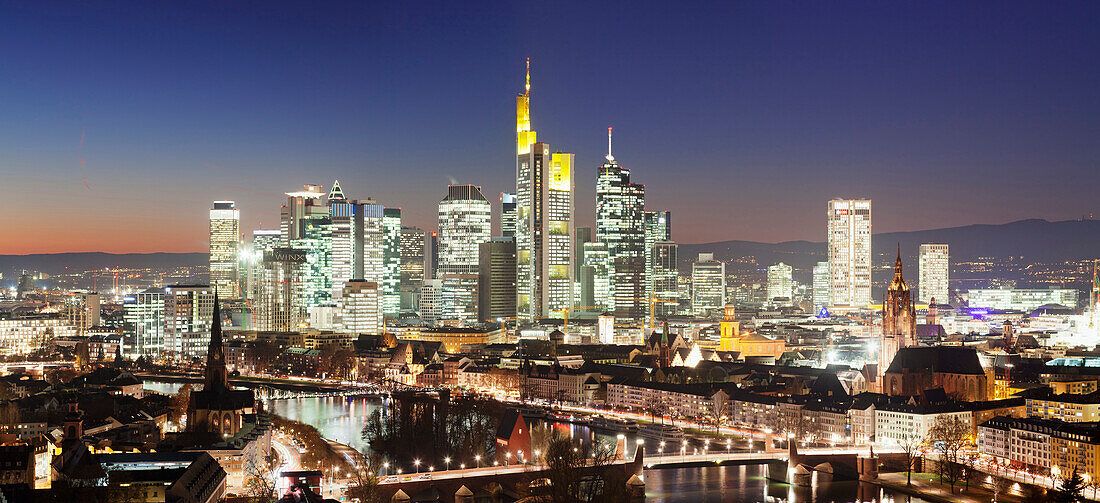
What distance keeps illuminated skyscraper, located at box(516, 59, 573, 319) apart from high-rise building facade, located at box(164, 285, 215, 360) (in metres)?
28.3

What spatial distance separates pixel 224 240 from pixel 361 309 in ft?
122

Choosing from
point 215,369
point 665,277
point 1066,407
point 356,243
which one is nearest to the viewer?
point 215,369

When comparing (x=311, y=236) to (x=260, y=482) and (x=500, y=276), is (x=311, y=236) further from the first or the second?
(x=260, y=482)

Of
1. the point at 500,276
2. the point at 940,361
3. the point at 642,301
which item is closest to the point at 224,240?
the point at 500,276

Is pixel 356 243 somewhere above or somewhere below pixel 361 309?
above

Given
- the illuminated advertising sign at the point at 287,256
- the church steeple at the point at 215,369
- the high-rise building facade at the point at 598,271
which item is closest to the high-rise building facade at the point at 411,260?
the high-rise building facade at the point at 598,271

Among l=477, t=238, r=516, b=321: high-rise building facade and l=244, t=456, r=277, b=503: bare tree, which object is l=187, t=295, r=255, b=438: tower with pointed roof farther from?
l=477, t=238, r=516, b=321: high-rise building facade

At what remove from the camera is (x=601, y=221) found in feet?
393

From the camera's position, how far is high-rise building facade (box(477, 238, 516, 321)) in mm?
110375

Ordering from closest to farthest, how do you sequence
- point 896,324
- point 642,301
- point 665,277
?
point 896,324, point 642,301, point 665,277

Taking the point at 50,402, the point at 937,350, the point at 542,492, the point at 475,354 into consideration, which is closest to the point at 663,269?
the point at 475,354

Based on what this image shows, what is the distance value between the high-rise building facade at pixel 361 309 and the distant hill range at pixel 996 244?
7938cm

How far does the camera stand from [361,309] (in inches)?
4186

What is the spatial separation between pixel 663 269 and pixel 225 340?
2528 inches
